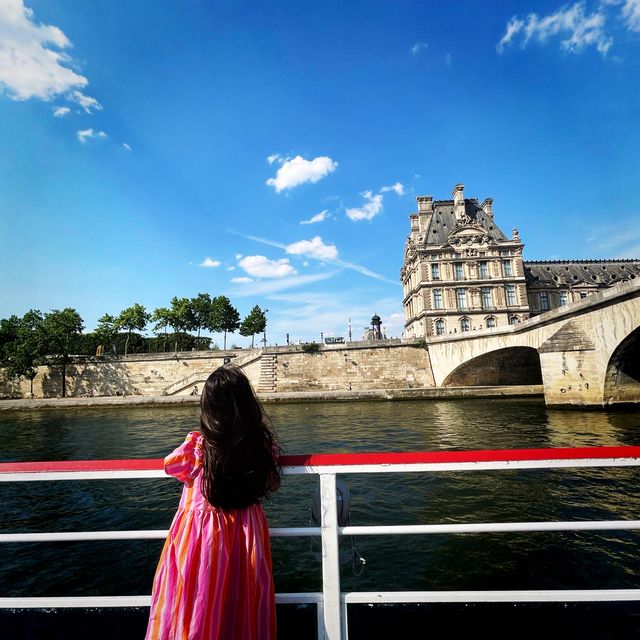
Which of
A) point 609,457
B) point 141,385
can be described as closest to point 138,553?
point 609,457

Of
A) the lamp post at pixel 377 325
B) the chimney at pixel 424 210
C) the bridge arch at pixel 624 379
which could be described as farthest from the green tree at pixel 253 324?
the bridge arch at pixel 624 379

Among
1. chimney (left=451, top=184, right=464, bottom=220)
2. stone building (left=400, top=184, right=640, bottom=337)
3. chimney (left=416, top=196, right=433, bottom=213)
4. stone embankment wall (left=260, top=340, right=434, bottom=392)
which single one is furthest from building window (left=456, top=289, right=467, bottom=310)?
stone embankment wall (left=260, top=340, right=434, bottom=392)

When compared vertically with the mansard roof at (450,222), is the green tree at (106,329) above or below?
below

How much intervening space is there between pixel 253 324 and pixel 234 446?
163 ft

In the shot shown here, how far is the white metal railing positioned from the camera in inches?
70.9

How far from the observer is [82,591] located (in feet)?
13.1

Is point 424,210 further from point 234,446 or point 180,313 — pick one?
point 234,446

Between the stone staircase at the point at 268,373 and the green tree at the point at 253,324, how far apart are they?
671 inches

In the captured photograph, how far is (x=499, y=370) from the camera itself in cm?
2831

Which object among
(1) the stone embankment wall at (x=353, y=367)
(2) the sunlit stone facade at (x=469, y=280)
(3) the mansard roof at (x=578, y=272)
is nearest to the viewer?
(1) the stone embankment wall at (x=353, y=367)

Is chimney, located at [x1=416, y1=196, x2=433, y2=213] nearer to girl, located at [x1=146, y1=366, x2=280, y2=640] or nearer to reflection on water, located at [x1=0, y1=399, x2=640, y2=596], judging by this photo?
reflection on water, located at [x1=0, y1=399, x2=640, y2=596]

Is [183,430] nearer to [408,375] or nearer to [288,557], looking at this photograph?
[288,557]

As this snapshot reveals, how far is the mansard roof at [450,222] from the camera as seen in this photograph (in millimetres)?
44031

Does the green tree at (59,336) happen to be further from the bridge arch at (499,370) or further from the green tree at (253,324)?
the bridge arch at (499,370)
